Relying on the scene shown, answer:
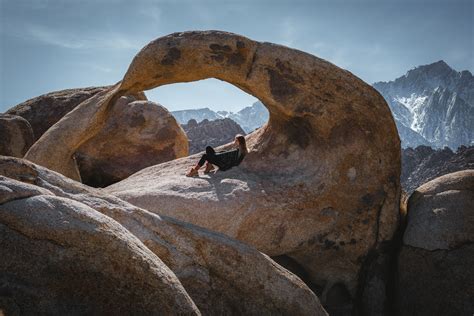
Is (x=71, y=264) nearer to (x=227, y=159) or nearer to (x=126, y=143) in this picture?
(x=227, y=159)

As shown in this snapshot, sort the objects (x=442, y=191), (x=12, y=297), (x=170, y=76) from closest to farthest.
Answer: (x=12, y=297)
(x=442, y=191)
(x=170, y=76)

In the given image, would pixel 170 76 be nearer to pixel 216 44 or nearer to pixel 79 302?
pixel 216 44

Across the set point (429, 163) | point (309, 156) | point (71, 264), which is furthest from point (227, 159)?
point (429, 163)

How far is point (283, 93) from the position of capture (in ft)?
23.2

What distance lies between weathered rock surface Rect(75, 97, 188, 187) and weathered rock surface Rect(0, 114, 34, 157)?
1573mm

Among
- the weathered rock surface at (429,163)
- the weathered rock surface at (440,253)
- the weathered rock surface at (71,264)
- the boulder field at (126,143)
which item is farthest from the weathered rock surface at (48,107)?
the weathered rock surface at (429,163)

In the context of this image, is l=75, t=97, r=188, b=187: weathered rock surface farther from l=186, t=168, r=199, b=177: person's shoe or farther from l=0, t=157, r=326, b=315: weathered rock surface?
l=0, t=157, r=326, b=315: weathered rock surface

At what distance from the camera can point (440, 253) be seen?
6.11 metres

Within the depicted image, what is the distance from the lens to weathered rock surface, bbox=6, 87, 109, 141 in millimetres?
12016

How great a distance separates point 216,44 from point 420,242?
502 centimetres

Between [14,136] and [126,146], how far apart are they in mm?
2994

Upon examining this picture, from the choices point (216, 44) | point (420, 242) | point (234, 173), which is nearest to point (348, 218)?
point (420, 242)

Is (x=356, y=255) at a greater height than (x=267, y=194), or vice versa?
(x=267, y=194)

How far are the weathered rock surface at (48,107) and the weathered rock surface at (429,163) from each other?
37400 millimetres
